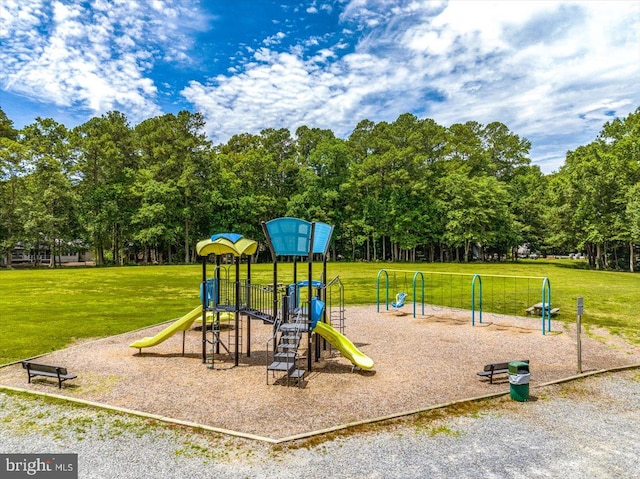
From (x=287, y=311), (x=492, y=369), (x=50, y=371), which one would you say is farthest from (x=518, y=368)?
(x=50, y=371)

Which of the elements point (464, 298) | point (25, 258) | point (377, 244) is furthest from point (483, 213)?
point (25, 258)

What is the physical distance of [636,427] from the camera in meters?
7.15

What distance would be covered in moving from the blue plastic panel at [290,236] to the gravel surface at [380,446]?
5035 mm

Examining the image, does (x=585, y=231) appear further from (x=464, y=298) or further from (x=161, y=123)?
(x=161, y=123)

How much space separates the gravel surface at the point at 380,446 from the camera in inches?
227

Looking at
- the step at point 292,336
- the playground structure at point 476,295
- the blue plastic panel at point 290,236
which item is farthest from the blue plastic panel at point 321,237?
the playground structure at point 476,295

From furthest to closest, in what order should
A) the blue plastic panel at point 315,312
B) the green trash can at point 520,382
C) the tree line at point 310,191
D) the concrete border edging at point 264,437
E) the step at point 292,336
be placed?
1. the tree line at point 310,191
2. the blue plastic panel at point 315,312
3. the step at point 292,336
4. the green trash can at point 520,382
5. the concrete border edging at point 264,437

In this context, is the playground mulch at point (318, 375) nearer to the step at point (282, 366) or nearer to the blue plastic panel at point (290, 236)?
the step at point (282, 366)

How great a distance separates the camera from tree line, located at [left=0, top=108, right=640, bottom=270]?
1970 inches

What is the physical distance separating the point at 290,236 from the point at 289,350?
9.72 ft

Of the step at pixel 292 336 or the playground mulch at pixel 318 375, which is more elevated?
the step at pixel 292 336

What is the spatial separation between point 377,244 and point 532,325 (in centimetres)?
4769

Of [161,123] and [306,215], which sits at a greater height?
[161,123]

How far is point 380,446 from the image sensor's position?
6.46 m
